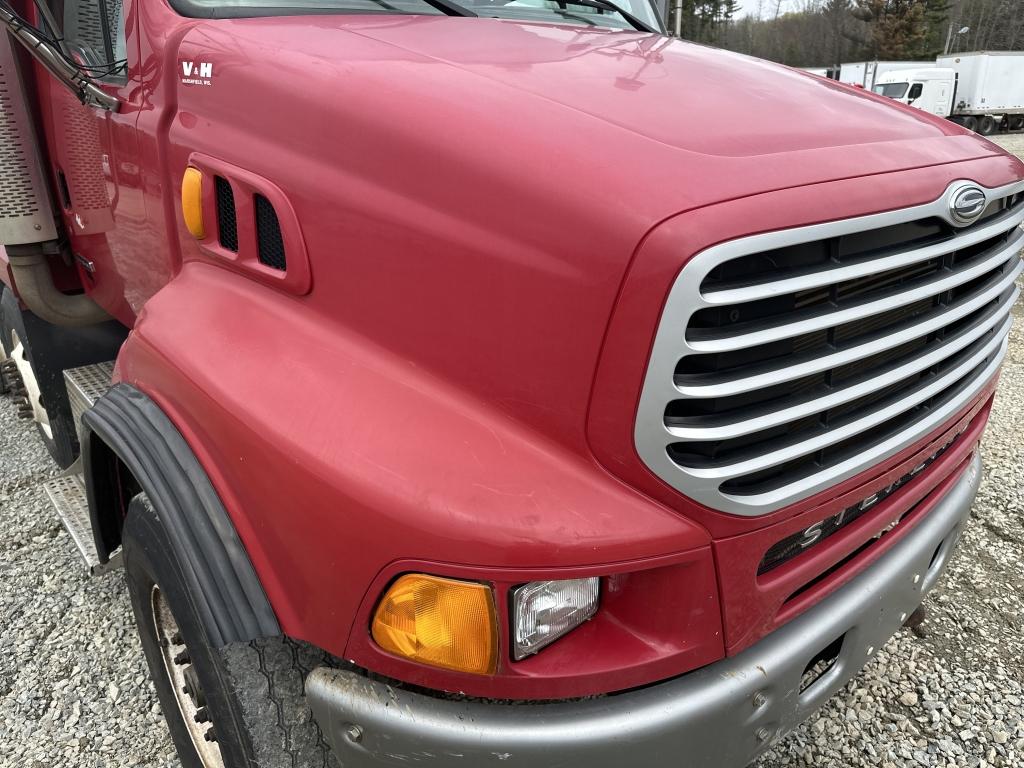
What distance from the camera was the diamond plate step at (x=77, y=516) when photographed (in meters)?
2.71

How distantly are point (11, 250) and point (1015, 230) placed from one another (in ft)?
11.8

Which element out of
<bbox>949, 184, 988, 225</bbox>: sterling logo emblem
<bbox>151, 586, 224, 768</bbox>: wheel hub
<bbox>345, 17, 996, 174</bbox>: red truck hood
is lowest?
<bbox>151, 586, 224, 768</bbox>: wheel hub

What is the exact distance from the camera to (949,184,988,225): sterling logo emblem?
61.6 inches

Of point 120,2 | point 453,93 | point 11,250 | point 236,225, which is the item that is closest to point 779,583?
point 453,93

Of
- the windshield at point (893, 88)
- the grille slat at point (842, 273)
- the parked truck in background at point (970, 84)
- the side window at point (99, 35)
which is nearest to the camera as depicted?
the grille slat at point (842, 273)

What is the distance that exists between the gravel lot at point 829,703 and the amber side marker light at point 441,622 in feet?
4.90

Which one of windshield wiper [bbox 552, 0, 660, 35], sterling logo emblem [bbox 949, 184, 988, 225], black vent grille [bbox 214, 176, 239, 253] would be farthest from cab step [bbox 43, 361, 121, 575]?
sterling logo emblem [bbox 949, 184, 988, 225]

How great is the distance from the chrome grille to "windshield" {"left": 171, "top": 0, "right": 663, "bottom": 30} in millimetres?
1511

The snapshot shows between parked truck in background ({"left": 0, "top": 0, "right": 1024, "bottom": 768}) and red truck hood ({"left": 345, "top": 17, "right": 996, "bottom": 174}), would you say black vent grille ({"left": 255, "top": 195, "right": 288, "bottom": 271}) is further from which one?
red truck hood ({"left": 345, "top": 17, "right": 996, "bottom": 174})

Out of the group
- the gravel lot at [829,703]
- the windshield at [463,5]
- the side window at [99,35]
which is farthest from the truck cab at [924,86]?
the side window at [99,35]

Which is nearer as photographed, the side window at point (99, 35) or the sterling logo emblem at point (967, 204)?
the sterling logo emblem at point (967, 204)

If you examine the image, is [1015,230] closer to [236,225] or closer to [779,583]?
[779,583]

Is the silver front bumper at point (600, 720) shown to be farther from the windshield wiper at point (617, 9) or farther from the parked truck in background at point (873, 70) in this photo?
the parked truck in background at point (873, 70)

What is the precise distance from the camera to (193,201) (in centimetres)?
190
